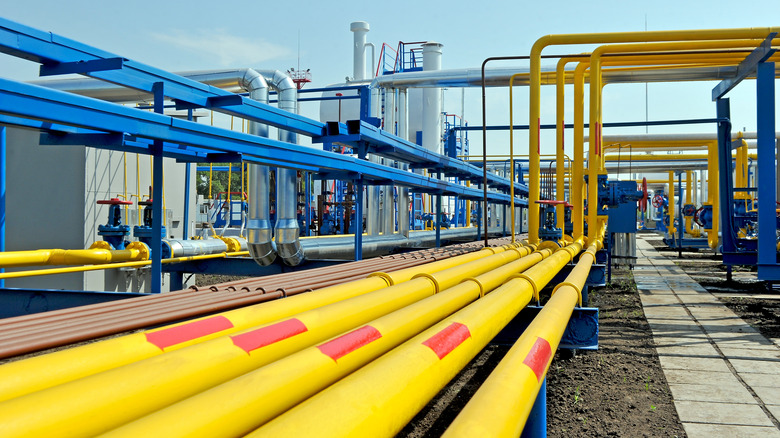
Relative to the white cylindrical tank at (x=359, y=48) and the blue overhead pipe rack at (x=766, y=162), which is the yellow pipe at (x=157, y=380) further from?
the white cylindrical tank at (x=359, y=48)

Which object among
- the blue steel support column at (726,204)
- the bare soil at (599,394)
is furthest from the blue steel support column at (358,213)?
the blue steel support column at (726,204)

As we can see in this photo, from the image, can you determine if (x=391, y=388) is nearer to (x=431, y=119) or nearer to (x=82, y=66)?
(x=82, y=66)

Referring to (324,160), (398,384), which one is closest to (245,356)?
(398,384)

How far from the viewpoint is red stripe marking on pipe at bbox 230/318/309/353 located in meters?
1.58

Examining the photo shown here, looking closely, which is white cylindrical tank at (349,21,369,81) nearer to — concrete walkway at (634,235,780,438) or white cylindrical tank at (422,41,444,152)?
white cylindrical tank at (422,41,444,152)

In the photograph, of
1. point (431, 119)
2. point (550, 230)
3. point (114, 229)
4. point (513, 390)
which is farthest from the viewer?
point (431, 119)

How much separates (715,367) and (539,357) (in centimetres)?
293

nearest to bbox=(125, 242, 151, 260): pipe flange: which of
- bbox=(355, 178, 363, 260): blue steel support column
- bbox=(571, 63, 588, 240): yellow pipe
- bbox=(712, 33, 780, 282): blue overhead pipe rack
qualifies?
bbox=(355, 178, 363, 260): blue steel support column

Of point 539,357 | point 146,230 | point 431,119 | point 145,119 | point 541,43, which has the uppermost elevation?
point 431,119

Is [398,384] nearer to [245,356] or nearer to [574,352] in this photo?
[245,356]

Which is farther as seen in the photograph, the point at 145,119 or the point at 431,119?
the point at 431,119

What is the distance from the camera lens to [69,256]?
5531 mm

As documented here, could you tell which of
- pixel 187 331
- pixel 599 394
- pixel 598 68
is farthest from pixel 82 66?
pixel 598 68

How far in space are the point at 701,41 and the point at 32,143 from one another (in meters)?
8.08
